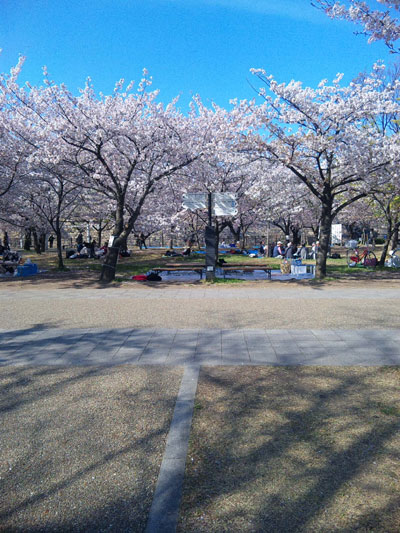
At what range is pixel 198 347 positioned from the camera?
5.68m

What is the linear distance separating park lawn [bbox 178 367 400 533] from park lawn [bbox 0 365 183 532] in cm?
35

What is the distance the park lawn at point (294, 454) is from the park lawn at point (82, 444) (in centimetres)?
35

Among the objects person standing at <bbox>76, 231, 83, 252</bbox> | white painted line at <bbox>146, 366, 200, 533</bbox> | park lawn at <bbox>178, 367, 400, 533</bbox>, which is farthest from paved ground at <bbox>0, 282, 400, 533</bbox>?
person standing at <bbox>76, 231, 83, 252</bbox>

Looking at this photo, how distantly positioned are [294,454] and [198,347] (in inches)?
110

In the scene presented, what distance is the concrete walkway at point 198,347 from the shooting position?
5.15 m

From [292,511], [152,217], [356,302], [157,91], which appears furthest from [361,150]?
[152,217]

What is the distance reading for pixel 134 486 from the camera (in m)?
2.68

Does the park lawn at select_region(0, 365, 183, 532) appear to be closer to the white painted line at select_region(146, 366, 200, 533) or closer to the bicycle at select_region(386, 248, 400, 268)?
the white painted line at select_region(146, 366, 200, 533)

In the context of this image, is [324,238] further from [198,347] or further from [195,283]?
[198,347]

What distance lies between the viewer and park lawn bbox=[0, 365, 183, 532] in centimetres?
246

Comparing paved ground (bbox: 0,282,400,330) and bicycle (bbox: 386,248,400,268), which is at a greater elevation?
bicycle (bbox: 386,248,400,268)

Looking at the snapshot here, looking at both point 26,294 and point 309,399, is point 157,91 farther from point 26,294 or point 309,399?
point 309,399

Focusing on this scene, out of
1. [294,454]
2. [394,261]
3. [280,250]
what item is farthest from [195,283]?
[280,250]

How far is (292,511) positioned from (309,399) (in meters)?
1.64
